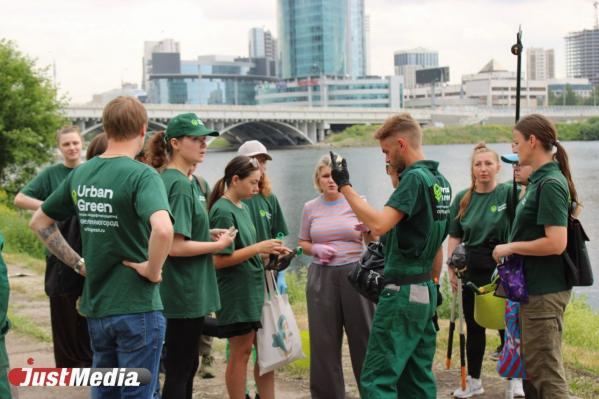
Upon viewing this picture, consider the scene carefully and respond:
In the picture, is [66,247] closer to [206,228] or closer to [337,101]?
[206,228]

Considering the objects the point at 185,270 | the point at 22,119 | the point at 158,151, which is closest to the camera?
the point at 185,270

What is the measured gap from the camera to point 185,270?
4531mm

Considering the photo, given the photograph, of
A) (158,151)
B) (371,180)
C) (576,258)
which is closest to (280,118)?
(371,180)

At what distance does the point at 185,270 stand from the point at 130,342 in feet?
2.82

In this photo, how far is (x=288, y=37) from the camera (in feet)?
593

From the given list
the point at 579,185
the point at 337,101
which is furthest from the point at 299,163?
the point at 337,101

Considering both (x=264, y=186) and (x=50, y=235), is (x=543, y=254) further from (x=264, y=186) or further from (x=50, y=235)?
(x=50, y=235)

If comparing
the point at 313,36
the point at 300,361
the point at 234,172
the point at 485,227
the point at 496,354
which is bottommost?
the point at 496,354

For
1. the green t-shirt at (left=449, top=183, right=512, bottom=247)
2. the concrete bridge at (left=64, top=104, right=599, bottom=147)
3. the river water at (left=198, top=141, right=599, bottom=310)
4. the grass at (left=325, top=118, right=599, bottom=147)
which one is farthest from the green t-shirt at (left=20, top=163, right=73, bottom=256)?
the grass at (left=325, top=118, right=599, bottom=147)

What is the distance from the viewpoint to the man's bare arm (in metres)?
4.06

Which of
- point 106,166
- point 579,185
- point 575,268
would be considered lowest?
point 579,185

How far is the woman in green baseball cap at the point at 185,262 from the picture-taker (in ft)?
14.6

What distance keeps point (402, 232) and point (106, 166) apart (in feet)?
5.11

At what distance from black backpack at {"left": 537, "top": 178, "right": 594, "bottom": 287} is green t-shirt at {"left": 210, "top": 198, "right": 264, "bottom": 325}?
6.01ft
